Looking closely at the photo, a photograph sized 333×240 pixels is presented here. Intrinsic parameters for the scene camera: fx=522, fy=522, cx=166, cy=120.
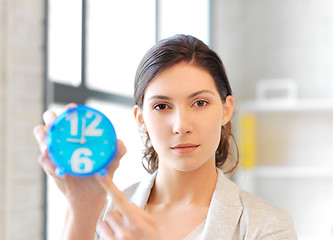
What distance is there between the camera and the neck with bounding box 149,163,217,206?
3.74 ft

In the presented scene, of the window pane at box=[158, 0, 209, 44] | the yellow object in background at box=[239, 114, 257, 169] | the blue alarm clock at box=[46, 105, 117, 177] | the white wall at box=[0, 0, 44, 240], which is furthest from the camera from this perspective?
the yellow object in background at box=[239, 114, 257, 169]

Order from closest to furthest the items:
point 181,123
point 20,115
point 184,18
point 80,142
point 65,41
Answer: point 80,142
point 181,123
point 20,115
point 65,41
point 184,18

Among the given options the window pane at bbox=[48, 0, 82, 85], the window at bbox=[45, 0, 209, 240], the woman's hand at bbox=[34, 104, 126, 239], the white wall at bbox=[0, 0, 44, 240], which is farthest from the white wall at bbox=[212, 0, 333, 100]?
the woman's hand at bbox=[34, 104, 126, 239]

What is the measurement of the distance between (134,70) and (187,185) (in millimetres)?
1948

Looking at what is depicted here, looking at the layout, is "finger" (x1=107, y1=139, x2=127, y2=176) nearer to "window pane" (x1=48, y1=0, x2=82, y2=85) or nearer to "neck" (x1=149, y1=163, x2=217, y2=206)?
"neck" (x1=149, y1=163, x2=217, y2=206)

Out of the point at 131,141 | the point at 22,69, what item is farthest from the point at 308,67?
the point at 22,69

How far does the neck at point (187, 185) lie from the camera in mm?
1140

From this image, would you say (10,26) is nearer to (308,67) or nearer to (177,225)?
(177,225)

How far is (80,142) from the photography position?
0.76 m

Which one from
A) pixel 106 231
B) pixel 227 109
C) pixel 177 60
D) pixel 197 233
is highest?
pixel 177 60

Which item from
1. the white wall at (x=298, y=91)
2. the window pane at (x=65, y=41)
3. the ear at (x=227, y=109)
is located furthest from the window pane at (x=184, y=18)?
the ear at (x=227, y=109)

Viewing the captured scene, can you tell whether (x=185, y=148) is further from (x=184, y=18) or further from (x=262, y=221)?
(x=184, y=18)

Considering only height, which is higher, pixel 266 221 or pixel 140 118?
pixel 140 118

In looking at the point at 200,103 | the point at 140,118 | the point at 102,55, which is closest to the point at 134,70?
the point at 102,55
